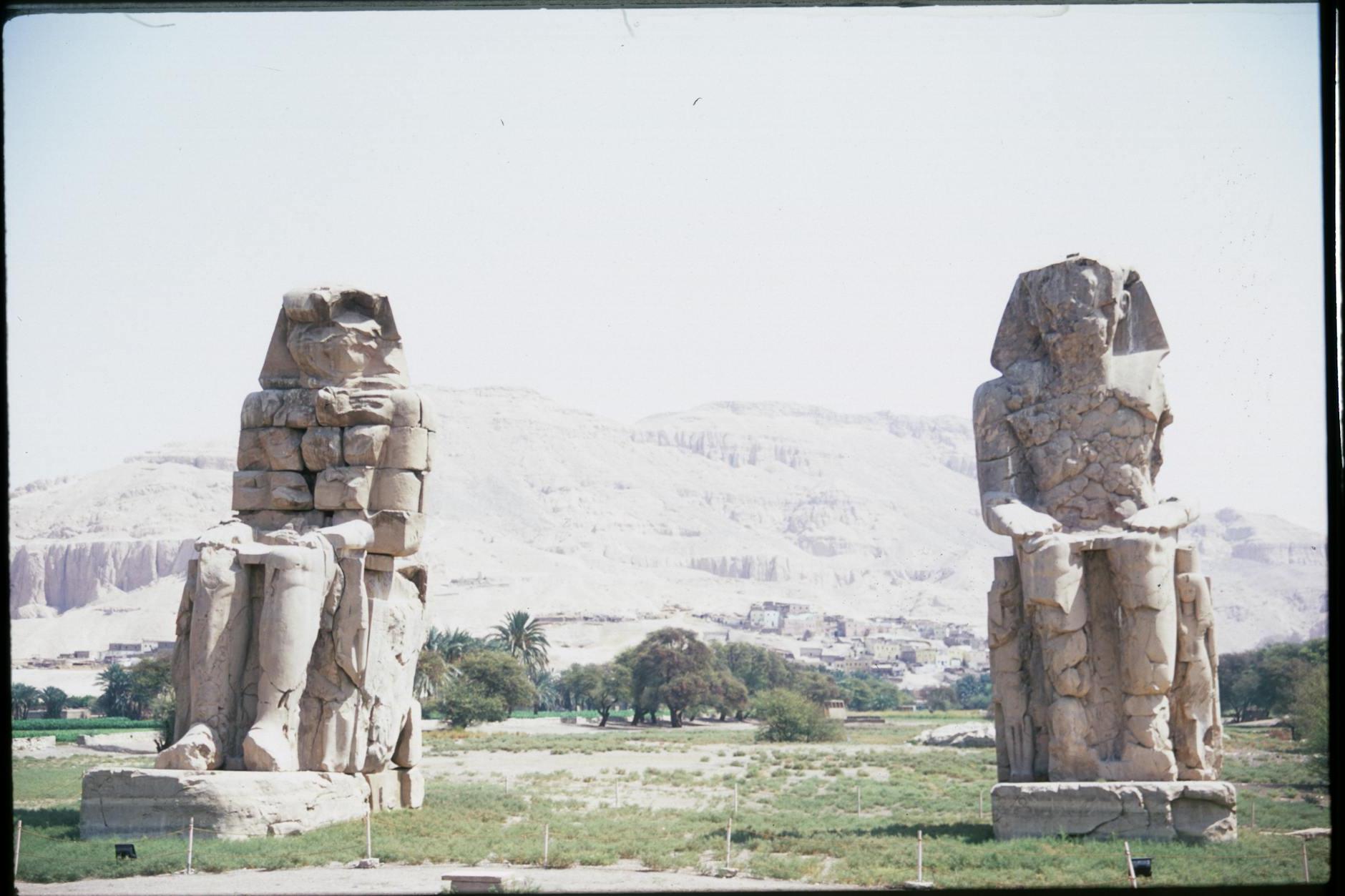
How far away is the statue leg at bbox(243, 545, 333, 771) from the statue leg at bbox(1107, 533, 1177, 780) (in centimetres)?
560

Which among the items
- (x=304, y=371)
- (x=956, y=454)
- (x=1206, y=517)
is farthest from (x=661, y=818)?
(x=956, y=454)

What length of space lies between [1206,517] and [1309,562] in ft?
38.7

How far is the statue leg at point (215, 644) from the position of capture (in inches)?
425

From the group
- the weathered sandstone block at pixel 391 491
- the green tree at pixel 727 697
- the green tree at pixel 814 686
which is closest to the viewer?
the weathered sandstone block at pixel 391 491

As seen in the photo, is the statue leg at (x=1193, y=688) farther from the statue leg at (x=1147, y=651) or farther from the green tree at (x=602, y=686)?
the green tree at (x=602, y=686)

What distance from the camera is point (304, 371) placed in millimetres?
12211

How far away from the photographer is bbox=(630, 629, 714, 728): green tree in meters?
47.8

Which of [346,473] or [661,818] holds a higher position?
[346,473]

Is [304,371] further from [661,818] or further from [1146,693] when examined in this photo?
[1146,693]

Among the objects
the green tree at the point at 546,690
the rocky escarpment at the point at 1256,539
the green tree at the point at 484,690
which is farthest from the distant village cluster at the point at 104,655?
the rocky escarpment at the point at 1256,539

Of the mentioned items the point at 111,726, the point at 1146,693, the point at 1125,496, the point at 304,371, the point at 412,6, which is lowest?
the point at 111,726

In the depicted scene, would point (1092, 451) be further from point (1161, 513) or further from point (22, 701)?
point (22, 701)

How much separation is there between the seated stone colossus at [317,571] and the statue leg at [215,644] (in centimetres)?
1

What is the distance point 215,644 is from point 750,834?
13.1ft
